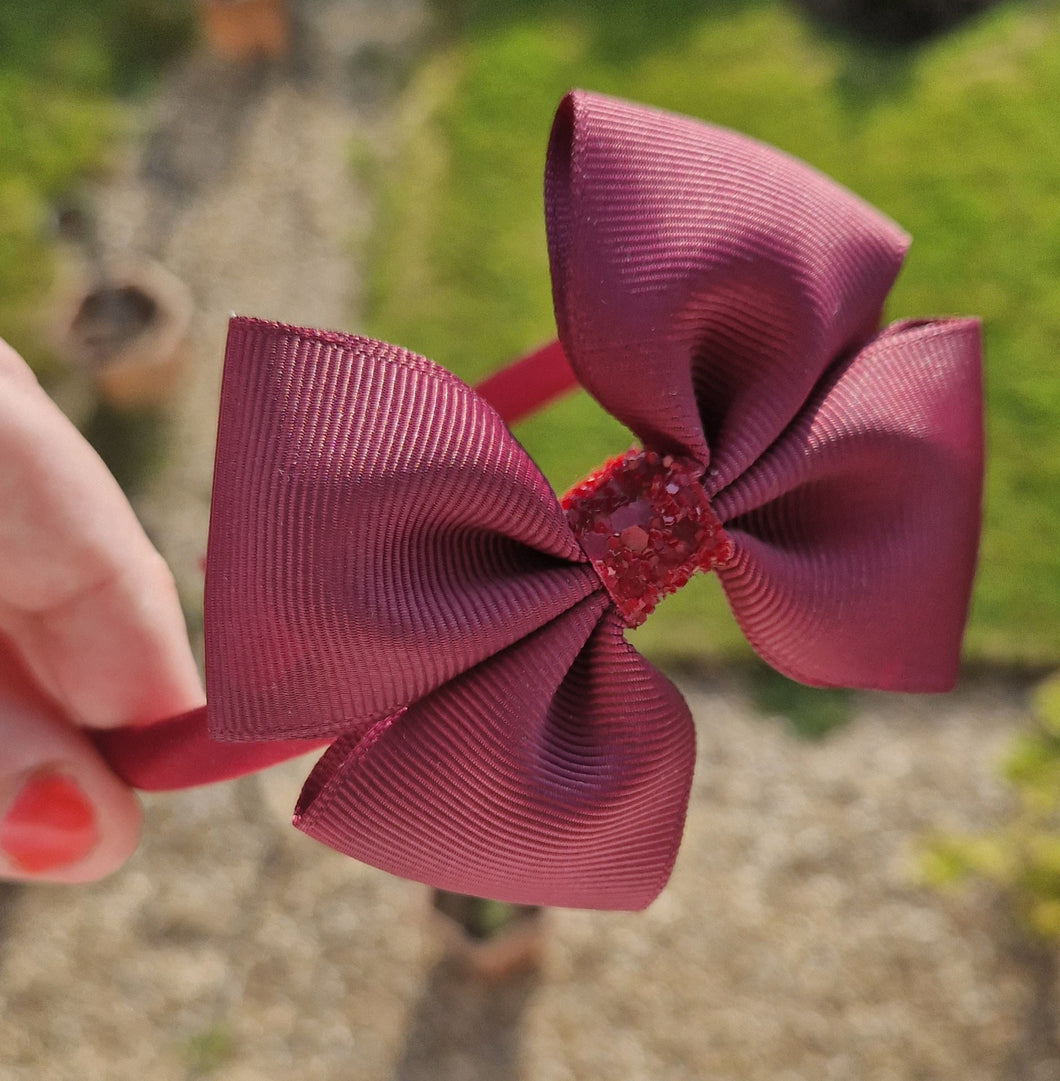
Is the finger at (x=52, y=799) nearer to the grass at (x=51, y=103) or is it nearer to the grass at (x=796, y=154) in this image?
the grass at (x=796, y=154)

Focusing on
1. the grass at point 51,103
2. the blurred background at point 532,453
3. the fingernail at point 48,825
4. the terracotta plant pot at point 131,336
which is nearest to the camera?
the fingernail at point 48,825

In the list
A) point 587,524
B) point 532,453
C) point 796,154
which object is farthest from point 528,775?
point 796,154

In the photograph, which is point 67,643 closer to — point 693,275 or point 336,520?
point 336,520

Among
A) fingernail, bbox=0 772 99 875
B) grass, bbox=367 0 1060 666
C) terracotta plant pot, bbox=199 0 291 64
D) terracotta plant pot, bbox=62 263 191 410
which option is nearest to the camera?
fingernail, bbox=0 772 99 875

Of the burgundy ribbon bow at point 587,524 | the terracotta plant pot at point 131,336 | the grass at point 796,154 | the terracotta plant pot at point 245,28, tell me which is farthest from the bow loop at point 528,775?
the terracotta plant pot at point 245,28

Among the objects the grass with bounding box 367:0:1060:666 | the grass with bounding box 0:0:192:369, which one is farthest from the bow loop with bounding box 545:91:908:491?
the grass with bounding box 0:0:192:369

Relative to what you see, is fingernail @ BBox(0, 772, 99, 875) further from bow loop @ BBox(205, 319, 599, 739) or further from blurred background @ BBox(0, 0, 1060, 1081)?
blurred background @ BBox(0, 0, 1060, 1081)
